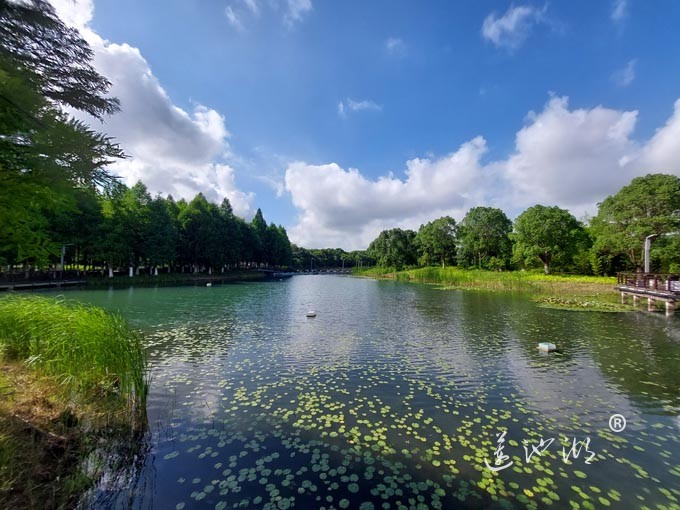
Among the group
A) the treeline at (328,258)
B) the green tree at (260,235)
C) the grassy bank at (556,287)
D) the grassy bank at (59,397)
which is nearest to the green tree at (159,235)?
the green tree at (260,235)

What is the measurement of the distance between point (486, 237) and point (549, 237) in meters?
17.2

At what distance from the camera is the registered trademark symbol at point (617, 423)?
6.71 m

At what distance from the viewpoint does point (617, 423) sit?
6949mm

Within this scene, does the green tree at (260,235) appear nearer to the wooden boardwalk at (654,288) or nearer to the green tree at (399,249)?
the green tree at (399,249)

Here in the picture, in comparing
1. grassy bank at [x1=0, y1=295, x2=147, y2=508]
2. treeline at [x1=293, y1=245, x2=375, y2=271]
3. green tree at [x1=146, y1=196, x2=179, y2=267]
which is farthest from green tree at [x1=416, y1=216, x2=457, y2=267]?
grassy bank at [x1=0, y1=295, x2=147, y2=508]

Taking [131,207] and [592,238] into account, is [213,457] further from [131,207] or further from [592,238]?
[592,238]

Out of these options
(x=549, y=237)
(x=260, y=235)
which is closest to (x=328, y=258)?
(x=260, y=235)

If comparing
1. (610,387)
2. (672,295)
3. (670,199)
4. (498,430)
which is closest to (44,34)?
(498,430)

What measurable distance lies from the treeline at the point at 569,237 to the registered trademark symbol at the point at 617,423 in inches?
1132

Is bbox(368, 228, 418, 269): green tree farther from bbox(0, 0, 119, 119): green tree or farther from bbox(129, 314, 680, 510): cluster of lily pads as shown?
bbox(0, 0, 119, 119): green tree

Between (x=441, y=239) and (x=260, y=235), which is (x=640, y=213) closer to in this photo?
(x=441, y=239)

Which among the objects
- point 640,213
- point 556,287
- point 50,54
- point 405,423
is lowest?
point 405,423

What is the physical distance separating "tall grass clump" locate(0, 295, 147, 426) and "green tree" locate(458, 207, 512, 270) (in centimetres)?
6585

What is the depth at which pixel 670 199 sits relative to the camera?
31.0m
